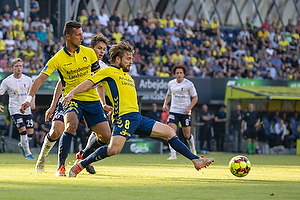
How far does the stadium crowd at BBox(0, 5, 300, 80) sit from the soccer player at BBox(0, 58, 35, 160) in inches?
244

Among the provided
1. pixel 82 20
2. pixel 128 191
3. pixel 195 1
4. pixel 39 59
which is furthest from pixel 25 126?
pixel 195 1

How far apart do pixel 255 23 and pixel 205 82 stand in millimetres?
9859

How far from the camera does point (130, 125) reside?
29.8ft

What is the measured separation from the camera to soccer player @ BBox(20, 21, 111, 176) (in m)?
9.58

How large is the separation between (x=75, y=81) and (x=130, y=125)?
4.34ft

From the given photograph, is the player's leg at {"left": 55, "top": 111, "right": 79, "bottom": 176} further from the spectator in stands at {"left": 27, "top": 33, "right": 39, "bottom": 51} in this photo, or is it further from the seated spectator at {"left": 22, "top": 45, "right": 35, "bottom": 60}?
the spectator in stands at {"left": 27, "top": 33, "right": 39, "bottom": 51}

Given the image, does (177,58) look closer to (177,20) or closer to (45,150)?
(177,20)

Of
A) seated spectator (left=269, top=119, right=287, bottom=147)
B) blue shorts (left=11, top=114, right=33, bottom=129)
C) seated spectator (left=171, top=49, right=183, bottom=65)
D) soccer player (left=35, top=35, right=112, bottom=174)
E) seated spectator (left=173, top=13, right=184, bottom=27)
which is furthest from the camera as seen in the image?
seated spectator (left=173, top=13, right=184, bottom=27)

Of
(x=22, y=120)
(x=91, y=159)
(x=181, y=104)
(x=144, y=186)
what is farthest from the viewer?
(x=181, y=104)

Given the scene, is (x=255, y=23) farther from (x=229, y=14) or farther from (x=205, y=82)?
(x=205, y=82)

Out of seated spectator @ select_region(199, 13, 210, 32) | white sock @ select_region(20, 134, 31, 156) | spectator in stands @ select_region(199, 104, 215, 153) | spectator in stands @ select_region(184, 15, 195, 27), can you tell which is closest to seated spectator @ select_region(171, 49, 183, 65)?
spectator in stands @ select_region(199, 104, 215, 153)

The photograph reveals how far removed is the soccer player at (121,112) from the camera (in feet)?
29.6

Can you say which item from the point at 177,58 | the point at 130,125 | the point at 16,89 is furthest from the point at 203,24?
the point at 130,125

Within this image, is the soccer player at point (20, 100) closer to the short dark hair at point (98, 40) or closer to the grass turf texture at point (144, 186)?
the short dark hair at point (98, 40)
